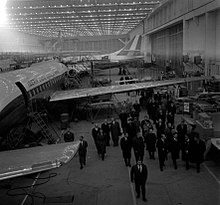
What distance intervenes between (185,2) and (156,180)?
28668 millimetres

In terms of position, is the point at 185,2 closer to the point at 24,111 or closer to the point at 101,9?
the point at 101,9

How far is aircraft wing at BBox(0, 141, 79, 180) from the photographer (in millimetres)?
6887

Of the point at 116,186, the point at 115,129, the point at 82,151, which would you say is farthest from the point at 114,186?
the point at 115,129

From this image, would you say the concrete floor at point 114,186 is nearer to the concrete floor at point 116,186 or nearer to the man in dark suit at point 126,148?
the concrete floor at point 116,186

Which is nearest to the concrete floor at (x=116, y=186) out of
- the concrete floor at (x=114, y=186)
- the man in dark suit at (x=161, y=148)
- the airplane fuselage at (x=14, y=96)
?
the concrete floor at (x=114, y=186)

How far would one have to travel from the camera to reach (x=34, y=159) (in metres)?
7.74

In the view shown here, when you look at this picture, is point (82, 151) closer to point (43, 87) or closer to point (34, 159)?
point (34, 159)

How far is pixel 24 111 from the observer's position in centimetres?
1350

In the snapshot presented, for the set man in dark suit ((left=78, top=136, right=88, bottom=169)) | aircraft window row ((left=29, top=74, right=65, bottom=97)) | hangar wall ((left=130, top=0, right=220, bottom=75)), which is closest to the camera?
man in dark suit ((left=78, top=136, right=88, bottom=169))

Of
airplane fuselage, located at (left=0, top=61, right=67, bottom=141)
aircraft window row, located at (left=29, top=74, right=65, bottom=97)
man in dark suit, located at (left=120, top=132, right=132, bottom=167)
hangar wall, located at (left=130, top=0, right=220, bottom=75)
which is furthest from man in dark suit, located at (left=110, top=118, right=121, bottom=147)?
hangar wall, located at (left=130, top=0, right=220, bottom=75)

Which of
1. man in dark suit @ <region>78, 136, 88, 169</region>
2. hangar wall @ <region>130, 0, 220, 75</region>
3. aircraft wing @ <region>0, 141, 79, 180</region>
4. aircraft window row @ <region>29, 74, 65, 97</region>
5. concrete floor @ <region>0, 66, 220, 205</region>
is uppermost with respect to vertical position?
hangar wall @ <region>130, 0, 220, 75</region>

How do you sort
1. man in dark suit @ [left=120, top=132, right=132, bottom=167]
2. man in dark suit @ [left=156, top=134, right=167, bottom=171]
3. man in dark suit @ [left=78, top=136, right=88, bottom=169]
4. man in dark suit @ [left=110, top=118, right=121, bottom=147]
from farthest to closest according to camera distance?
man in dark suit @ [left=110, top=118, right=121, bottom=147] → man in dark suit @ [left=78, top=136, right=88, bottom=169] → man in dark suit @ [left=120, top=132, right=132, bottom=167] → man in dark suit @ [left=156, top=134, right=167, bottom=171]

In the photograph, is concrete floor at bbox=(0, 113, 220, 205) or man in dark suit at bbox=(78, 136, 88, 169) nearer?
concrete floor at bbox=(0, 113, 220, 205)

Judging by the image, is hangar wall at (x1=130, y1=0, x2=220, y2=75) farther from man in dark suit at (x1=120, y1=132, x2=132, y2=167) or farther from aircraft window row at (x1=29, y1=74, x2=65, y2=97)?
man in dark suit at (x1=120, y1=132, x2=132, y2=167)
